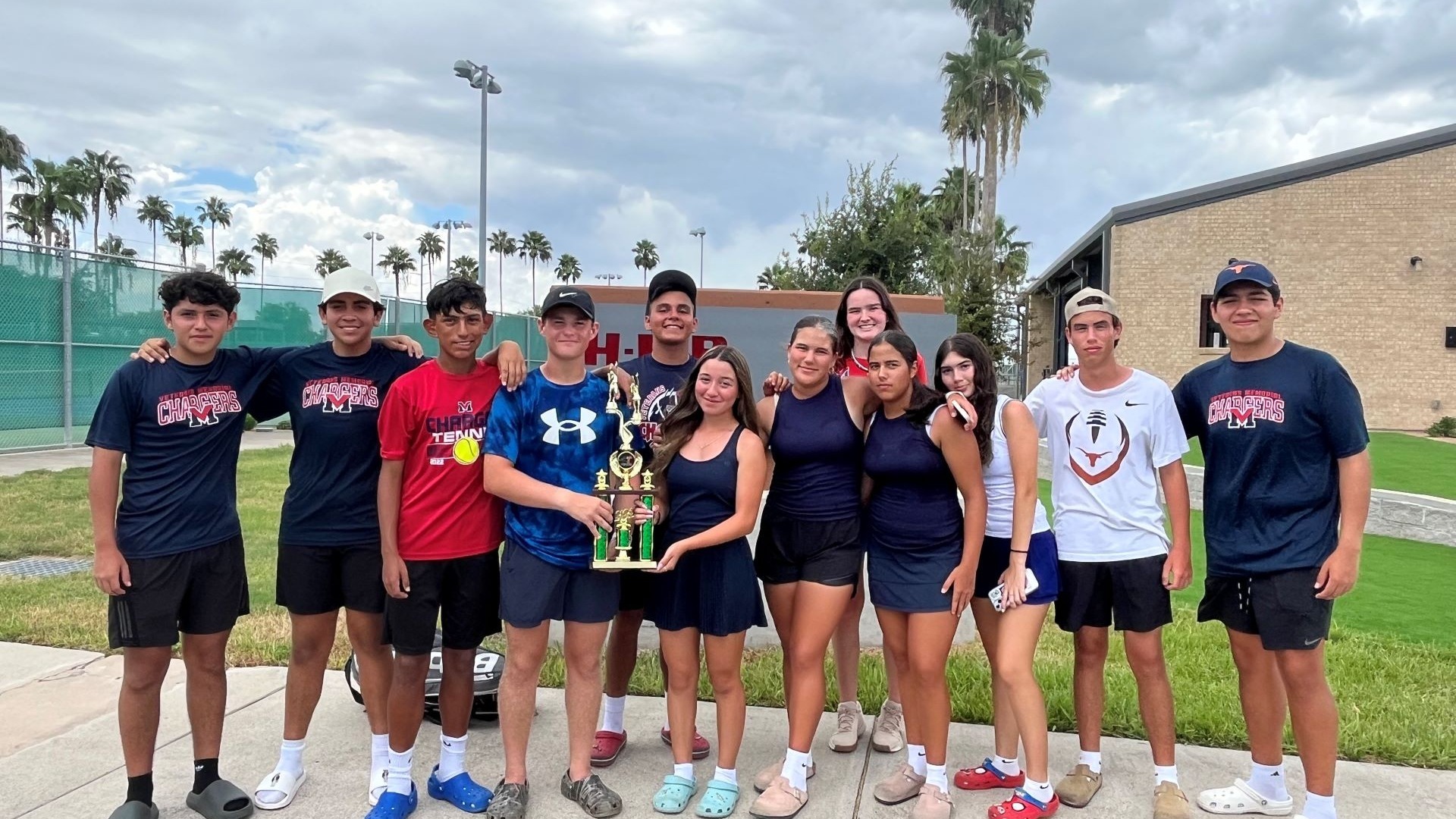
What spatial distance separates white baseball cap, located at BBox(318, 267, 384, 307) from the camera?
11.2 feet

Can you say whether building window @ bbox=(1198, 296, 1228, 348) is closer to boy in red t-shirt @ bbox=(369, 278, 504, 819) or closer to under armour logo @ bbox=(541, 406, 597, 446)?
under armour logo @ bbox=(541, 406, 597, 446)

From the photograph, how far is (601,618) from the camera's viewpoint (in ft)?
11.0

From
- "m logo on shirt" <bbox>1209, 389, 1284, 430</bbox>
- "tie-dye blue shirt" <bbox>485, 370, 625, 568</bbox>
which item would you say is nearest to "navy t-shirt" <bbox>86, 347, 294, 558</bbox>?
"tie-dye blue shirt" <bbox>485, 370, 625, 568</bbox>

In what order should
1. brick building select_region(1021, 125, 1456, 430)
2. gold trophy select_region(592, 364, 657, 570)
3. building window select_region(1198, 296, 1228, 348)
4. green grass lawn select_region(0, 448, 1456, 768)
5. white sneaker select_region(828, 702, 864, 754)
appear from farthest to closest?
building window select_region(1198, 296, 1228, 348)
brick building select_region(1021, 125, 1456, 430)
green grass lawn select_region(0, 448, 1456, 768)
white sneaker select_region(828, 702, 864, 754)
gold trophy select_region(592, 364, 657, 570)

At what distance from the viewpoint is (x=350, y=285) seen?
11.3 feet

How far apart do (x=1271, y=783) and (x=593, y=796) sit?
260 cm

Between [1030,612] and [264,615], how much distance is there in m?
5.00

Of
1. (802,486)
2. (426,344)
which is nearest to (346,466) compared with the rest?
(802,486)

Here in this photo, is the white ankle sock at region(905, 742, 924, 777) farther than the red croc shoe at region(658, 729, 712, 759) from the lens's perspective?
No

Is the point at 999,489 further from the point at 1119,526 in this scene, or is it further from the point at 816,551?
the point at 816,551

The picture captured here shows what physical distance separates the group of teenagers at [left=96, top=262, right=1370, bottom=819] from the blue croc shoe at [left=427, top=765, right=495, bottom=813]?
0.01 meters

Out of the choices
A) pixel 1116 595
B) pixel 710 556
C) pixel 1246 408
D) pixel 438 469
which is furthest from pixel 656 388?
pixel 1246 408

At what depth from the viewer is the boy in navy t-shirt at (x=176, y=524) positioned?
316 centimetres

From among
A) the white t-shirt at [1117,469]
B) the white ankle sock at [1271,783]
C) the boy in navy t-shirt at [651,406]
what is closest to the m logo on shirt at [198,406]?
the boy in navy t-shirt at [651,406]
